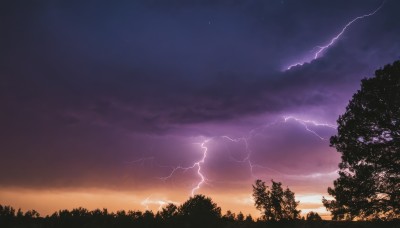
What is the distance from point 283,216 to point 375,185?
35.5 m

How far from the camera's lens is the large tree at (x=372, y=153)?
66.8 feet

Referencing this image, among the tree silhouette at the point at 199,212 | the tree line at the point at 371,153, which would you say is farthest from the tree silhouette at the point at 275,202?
the tree line at the point at 371,153

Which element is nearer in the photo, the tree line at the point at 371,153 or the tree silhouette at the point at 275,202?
the tree line at the point at 371,153

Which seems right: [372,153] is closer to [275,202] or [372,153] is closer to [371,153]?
[371,153]

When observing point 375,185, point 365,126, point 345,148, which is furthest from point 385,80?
point 375,185

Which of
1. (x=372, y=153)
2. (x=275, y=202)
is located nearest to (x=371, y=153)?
(x=372, y=153)

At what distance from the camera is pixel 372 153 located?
21.0 metres

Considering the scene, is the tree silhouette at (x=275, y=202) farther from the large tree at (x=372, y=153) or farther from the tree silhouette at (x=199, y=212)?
the large tree at (x=372, y=153)

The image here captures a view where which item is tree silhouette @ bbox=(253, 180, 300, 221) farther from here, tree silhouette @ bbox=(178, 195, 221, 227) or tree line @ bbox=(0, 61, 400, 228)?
tree line @ bbox=(0, 61, 400, 228)

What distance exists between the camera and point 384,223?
22219 mm

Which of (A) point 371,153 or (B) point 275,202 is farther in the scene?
(B) point 275,202

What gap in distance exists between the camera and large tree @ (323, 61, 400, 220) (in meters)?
20.4

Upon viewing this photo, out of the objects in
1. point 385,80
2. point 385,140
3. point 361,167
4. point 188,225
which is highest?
point 385,80

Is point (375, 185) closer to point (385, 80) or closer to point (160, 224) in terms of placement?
point (385, 80)
